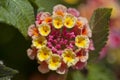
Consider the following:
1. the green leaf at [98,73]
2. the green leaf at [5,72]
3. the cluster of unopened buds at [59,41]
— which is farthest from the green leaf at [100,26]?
the green leaf at [98,73]

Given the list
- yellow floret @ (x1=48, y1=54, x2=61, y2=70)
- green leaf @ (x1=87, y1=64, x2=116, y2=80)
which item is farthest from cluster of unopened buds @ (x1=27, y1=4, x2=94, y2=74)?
green leaf @ (x1=87, y1=64, x2=116, y2=80)

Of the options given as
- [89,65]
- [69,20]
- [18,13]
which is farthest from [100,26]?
[89,65]

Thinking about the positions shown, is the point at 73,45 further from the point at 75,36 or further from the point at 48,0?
the point at 48,0

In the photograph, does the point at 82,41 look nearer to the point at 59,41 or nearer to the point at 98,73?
the point at 59,41

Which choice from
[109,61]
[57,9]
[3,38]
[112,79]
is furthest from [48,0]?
[109,61]

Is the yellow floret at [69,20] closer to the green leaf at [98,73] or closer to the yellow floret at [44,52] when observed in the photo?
the yellow floret at [44,52]

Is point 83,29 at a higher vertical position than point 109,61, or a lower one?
lower
